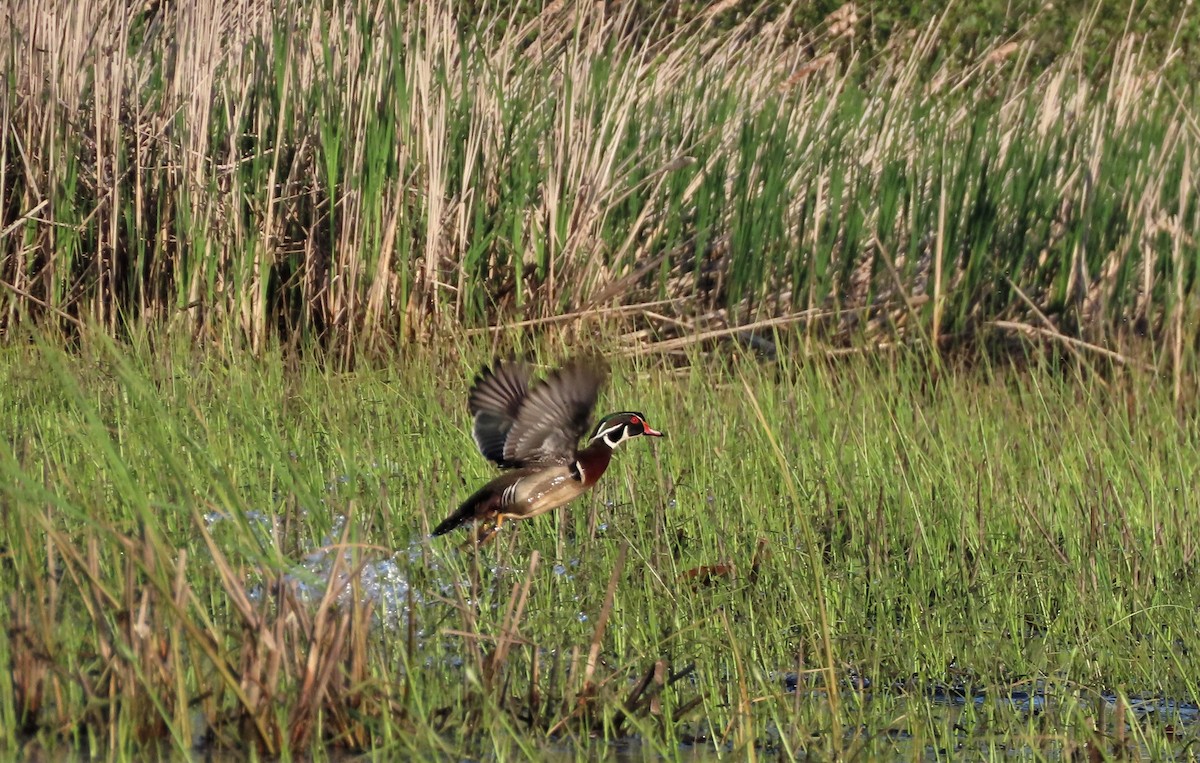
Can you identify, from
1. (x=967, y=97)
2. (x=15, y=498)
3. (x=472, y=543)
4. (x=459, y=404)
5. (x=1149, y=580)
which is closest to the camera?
(x=15, y=498)

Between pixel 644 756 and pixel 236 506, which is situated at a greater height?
pixel 236 506

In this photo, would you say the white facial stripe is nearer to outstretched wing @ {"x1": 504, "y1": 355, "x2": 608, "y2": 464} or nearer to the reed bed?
outstretched wing @ {"x1": 504, "y1": 355, "x2": 608, "y2": 464}

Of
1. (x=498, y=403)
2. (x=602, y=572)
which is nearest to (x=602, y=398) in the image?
(x=498, y=403)

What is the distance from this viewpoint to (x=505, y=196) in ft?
18.6

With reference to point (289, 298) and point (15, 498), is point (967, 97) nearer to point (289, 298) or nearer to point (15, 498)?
point (289, 298)

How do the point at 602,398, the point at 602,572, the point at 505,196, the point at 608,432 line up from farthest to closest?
the point at 505,196, the point at 602,398, the point at 608,432, the point at 602,572

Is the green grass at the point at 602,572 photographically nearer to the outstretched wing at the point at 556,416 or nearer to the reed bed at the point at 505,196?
the outstretched wing at the point at 556,416

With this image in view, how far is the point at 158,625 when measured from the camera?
2197 millimetres

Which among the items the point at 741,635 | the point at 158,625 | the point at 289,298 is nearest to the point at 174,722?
the point at 158,625

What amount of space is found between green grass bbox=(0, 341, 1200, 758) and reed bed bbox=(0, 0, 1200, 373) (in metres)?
0.54

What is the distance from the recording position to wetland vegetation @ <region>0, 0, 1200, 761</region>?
2.36 m

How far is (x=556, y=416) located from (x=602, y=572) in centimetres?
Answer: 33

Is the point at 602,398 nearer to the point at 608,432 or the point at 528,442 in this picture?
the point at 608,432

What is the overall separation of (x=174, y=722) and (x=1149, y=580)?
1.94m
